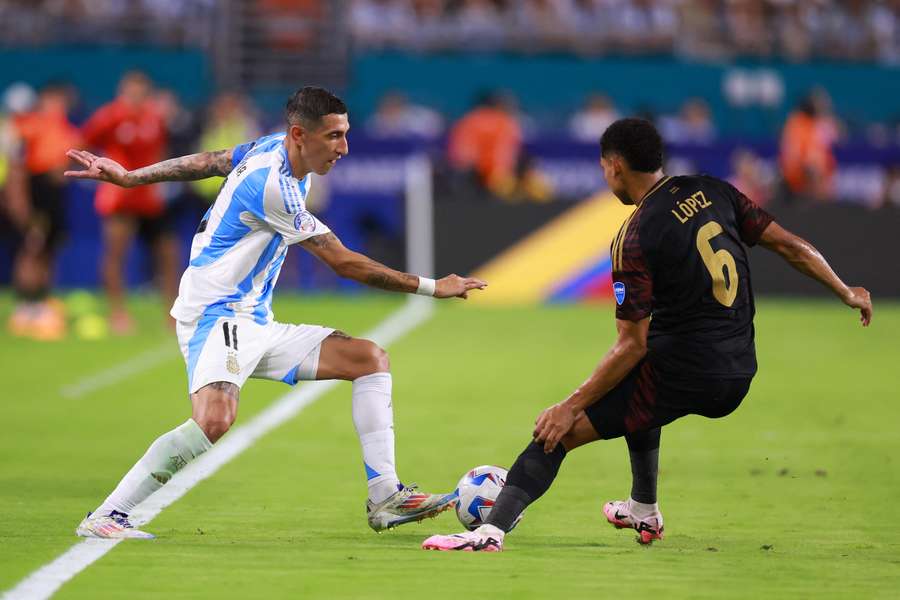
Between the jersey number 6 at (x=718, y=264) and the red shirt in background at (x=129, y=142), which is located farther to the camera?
the red shirt in background at (x=129, y=142)

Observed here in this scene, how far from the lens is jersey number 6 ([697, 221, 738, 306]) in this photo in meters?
6.40

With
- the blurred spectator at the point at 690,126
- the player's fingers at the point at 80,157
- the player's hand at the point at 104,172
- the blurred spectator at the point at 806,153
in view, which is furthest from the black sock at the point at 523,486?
the blurred spectator at the point at 690,126

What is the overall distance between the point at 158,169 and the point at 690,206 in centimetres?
245

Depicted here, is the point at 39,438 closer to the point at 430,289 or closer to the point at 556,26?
the point at 430,289

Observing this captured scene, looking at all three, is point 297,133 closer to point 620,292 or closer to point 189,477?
point 620,292

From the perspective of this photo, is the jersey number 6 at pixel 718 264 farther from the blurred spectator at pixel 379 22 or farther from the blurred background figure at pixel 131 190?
the blurred spectator at pixel 379 22

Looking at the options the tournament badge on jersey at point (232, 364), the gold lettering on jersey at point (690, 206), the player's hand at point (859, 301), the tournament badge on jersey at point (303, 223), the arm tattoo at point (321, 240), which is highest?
the gold lettering on jersey at point (690, 206)

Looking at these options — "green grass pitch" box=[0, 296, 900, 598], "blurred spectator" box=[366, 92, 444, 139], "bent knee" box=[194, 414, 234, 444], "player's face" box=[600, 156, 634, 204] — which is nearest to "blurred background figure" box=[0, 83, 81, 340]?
"green grass pitch" box=[0, 296, 900, 598]

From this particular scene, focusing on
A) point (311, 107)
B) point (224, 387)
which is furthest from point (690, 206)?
point (224, 387)

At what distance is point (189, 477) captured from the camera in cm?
857

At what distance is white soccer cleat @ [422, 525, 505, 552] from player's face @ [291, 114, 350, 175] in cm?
168

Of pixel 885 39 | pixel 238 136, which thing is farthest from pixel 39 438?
pixel 885 39

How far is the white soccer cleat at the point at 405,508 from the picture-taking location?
6.99m

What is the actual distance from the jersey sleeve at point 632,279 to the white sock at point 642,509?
3.34 ft
